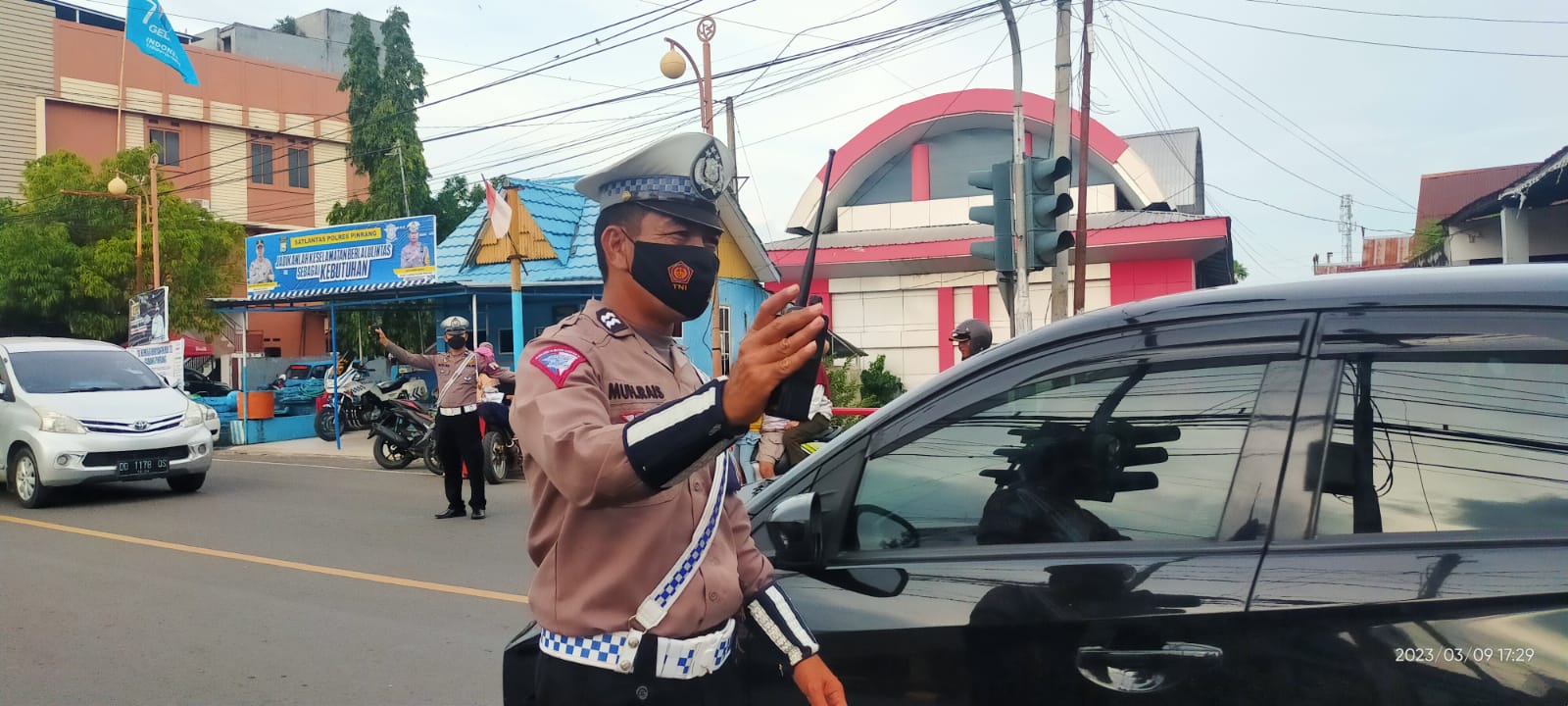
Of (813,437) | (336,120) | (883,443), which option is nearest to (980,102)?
(813,437)

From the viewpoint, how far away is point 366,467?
13.8 m

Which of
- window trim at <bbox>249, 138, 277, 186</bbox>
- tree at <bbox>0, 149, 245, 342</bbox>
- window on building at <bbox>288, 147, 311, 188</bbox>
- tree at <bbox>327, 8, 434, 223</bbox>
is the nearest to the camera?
tree at <bbox>0, 149, 245, 342</bbox>

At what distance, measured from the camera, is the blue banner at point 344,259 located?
1488 cm

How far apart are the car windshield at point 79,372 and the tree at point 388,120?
20.6m

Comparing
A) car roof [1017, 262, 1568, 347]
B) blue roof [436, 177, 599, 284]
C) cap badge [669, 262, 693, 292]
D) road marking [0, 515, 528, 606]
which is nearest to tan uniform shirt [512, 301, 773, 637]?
cap badge [669, 262, 693, 292]

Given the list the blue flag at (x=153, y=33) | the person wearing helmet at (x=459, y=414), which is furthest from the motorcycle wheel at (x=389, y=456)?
the blue flag at (x=153, y=33)

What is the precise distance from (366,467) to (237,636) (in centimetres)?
875

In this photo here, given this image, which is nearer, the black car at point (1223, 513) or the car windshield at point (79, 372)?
the black car at point (1223, 513)

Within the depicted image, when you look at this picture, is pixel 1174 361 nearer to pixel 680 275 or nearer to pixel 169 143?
pixel 680 275

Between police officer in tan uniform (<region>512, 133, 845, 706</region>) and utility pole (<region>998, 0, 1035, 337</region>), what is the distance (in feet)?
10.2

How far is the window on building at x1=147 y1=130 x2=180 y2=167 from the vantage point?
119 ft

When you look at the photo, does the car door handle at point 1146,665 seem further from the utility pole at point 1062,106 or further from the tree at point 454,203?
the tree at point 454,203

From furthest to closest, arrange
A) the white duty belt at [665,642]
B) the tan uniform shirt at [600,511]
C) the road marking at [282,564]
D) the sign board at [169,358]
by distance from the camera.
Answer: the sign board at [169,358], the road marking at [282,564], the white duty belt at [665,642], the tan uniform shirt at [600,511]

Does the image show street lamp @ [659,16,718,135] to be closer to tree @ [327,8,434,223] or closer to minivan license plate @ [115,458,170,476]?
minivan license plate @ [115,458,170,476]
